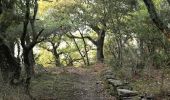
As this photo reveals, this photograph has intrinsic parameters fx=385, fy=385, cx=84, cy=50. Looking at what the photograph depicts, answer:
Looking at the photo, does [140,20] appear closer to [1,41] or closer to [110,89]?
[110,89]

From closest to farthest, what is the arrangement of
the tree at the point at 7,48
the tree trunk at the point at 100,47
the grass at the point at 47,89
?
the grass at the point at 47,89, the tree at the point at 7,48, the tree trunk at the point at 100,47

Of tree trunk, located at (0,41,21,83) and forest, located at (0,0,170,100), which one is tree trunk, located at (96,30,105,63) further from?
tree trunk, located at (0,41,21,83)

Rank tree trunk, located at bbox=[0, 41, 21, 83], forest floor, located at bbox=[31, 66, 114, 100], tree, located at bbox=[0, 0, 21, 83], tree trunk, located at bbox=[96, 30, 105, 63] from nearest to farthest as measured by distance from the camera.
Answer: tree, located at bbox=[0, 0, 21, 83] → tree trunk, located at bbox=[0, 41, 21, 83] → forest floor, located at bbox=[31, 66, 114, 100] → tree trunk, located at bbox=[96, 30, 105, 63]

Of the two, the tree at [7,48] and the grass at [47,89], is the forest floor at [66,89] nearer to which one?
the grass at [47,89]

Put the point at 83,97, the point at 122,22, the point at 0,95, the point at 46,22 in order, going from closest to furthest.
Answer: the point at 0,95
the point at 83,97
the point at 46,22
the point at 122,22

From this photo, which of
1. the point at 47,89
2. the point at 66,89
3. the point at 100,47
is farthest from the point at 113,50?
the point at 47,89

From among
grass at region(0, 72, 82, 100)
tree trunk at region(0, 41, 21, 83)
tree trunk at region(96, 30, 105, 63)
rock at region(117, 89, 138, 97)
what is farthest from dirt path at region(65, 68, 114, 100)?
tree trunk at region(96, 30, 105, 63)

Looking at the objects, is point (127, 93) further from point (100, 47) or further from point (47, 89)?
point (100, 47)

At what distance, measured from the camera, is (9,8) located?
13.4 m

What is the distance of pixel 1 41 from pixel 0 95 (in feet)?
8.14

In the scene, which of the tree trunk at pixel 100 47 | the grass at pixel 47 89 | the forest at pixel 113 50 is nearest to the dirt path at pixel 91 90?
the forest at pixel 113 50

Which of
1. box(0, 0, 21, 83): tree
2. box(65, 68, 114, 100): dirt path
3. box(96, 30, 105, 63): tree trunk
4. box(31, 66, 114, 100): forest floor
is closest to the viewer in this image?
box(0, 0, 21, 83): tree

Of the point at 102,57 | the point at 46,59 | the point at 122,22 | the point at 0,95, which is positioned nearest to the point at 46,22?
the point at 122,22

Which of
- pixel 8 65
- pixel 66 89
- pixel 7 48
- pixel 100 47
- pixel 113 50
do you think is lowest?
pixel 66 89
